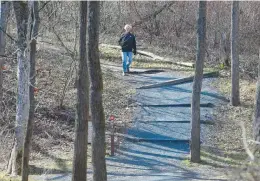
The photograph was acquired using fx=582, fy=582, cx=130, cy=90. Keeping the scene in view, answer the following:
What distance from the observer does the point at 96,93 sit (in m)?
9.38

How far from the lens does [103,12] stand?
79.3 ft

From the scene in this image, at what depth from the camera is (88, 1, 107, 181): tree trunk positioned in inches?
357

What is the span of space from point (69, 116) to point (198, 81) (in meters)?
5.86

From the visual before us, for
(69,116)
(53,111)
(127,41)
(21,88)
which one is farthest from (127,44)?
(21,88)

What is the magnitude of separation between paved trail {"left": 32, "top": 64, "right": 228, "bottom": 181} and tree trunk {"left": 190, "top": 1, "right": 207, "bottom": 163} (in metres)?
0.53

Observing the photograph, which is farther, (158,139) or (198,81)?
(158,139)

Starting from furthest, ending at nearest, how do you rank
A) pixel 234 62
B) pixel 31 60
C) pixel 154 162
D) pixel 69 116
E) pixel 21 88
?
pixel 234 62, pixel 69 116, pixel 154 162, pixel 21 88, pixel 31 60

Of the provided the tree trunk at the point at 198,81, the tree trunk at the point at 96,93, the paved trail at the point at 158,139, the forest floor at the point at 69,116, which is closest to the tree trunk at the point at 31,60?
the paved trail at the point at 158,139

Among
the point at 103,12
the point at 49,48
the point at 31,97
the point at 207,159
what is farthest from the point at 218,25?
the point at 31,97

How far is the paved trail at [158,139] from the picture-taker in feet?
41.3

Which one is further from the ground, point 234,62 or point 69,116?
point 234,62

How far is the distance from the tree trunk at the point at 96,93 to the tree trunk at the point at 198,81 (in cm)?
380

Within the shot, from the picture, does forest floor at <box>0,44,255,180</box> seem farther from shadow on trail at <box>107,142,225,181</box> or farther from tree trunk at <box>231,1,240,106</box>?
shadow on trail at <box>107,142,225,181</box>

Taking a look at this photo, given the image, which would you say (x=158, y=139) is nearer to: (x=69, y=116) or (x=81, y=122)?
(x=69, y=116)
